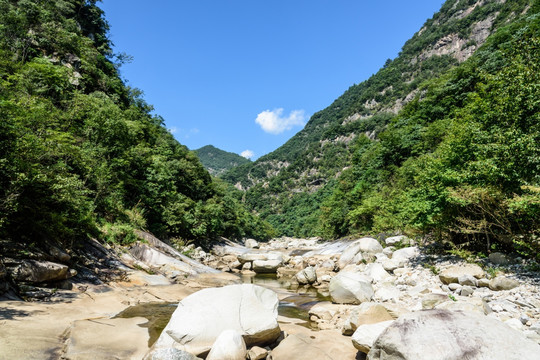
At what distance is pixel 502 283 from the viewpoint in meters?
8.01

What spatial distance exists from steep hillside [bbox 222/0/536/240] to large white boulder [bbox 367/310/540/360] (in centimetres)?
7469

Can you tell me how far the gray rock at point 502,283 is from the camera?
786 centimetres

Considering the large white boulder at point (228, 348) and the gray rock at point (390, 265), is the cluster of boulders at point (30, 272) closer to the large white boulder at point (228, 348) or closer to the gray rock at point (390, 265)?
the large white boulder at point (228, 348)

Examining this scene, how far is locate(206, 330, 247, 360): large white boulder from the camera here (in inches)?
211

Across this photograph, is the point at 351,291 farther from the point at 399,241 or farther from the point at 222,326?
the point at 399,241

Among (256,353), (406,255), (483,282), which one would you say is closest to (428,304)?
(483,282)

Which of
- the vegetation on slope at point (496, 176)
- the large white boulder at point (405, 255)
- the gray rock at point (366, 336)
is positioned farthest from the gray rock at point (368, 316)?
the large white boulder at point (405, 255)

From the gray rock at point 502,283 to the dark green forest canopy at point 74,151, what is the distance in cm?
1470

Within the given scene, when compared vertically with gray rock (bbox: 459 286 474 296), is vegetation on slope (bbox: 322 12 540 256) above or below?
above

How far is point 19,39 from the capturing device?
24.3m

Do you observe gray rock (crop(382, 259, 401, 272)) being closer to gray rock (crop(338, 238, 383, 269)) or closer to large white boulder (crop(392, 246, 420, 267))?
large white boulder (crop(392, 246, 420, 267))

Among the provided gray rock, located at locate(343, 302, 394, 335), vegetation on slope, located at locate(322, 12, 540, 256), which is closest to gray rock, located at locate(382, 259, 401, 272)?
vegetation on slope, located at locate(322, 12, 540, 256)

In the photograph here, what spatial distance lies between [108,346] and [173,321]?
54.1 inches

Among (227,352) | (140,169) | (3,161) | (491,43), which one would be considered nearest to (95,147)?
(140,169)
